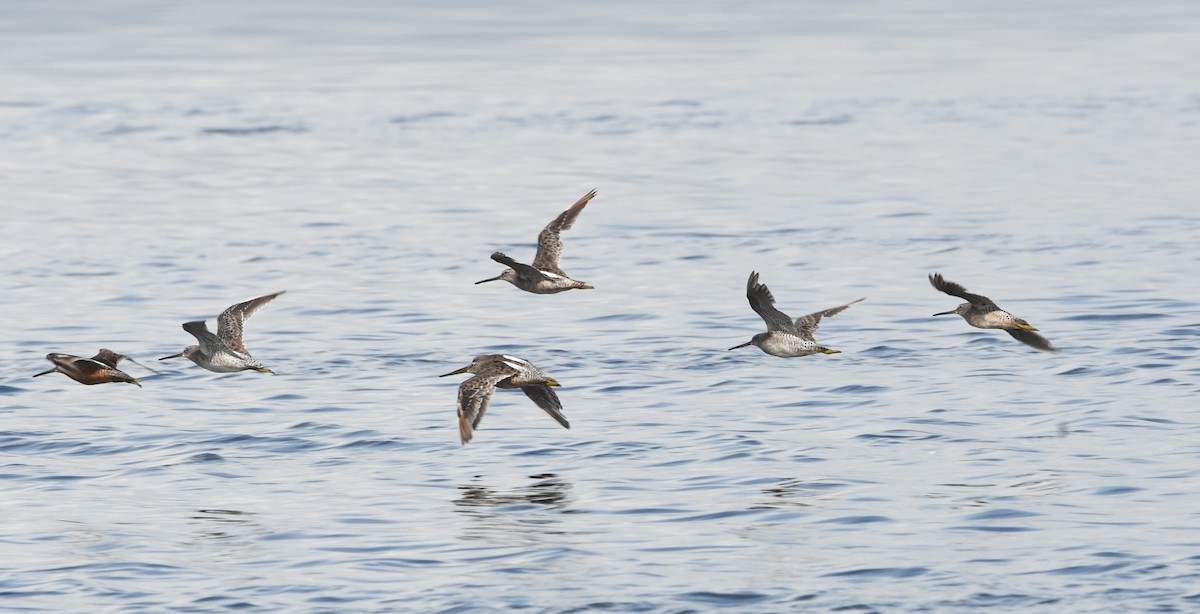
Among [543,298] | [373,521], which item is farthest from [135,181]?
[373,521]

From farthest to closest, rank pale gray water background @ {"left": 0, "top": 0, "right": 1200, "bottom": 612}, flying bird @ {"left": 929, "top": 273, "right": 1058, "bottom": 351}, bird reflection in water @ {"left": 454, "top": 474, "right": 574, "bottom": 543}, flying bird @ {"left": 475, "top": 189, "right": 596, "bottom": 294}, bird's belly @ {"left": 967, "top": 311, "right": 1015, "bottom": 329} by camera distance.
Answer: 1. flying bird @ {"left": 475, "top": 189, "right": 596, "bottom": 294}
2. bird's belly @ {"left": 967, "top": 311, "right": 1015, "bottom": 329}
3. flying bird @ {"left": 929, "top": 273, "right": 1058, "bottom": 351}
4. bird reflection in water @ {"left": 454, "top": 474, "right": 574, "bottom": 543}
5. pale gray water background @ {"left": 0, "top": 0, "right": 1200, "bottom": 612}

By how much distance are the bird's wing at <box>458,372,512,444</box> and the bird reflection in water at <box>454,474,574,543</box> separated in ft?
2.31

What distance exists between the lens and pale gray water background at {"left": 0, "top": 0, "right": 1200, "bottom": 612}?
16.1 meters

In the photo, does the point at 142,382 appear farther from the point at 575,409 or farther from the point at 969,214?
the point at 969,214

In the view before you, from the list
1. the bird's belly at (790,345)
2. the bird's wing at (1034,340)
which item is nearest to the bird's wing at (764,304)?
the bird's belly at (790,345)

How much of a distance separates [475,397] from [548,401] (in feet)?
6.16

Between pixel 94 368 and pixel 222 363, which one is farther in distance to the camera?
pixel 222 363

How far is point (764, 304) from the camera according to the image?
65.4 ft

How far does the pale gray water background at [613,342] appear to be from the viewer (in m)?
16.1

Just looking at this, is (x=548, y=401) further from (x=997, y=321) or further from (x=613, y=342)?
(x=613, y=342)

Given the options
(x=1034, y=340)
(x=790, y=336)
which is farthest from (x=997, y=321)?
(x=790, y=336)

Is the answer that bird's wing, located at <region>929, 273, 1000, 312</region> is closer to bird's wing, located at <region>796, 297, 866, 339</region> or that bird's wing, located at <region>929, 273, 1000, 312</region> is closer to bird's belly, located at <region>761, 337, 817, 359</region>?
bird's wing, located at <region>796, 297, 866, 339</region>

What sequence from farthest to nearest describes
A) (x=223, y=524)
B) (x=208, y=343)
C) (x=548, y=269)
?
(x=548, y=269), (x=208, y=343), (x=223, y=524)

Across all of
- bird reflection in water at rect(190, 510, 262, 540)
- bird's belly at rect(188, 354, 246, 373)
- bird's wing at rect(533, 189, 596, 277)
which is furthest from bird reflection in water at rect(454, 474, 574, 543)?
bird's wing at rect(533, 189, 596, 277)
